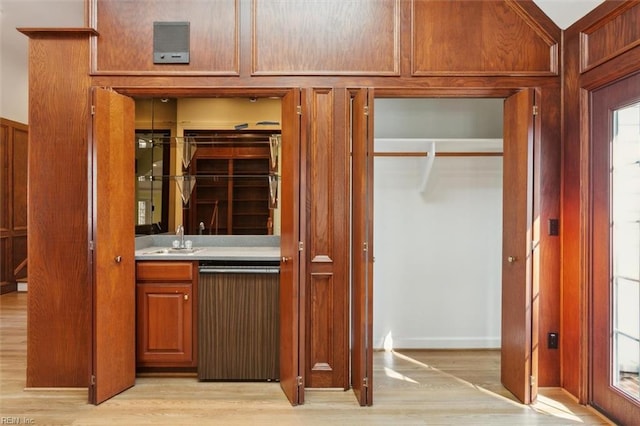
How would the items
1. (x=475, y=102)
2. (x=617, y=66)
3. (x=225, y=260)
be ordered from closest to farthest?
1. (x=617, y=66)
2. (x=225, y=260)
3. (x=475, y=102)

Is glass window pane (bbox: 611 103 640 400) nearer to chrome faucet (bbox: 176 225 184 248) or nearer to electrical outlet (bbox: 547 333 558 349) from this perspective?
electrical outlet (bbox: 547 333 558 349)

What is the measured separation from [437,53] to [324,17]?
796 millimetres

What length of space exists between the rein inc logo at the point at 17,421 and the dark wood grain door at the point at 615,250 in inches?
131

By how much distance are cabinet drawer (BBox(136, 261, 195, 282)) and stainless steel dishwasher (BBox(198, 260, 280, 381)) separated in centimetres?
24

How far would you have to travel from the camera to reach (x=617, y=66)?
7.97ft

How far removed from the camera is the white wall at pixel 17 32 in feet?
→ 14.0

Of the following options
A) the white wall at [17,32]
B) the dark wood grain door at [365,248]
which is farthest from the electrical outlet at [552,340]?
the white wall at [17,32]

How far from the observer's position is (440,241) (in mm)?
3783

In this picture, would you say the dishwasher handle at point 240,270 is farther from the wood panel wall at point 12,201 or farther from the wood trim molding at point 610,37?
the wood panel wall at point 12,201

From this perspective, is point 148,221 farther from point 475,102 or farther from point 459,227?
point 475,102

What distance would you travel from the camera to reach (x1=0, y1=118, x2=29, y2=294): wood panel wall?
6051 mm

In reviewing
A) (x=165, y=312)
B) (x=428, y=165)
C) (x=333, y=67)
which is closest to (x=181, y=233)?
(x=165, y=312)

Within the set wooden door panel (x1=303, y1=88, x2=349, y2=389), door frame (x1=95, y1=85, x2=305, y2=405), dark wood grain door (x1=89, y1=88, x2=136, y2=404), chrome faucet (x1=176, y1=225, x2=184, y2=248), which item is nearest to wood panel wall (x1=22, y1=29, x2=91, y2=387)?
dark wood grain door (x1=89, y1=88, x2=136, y2=404)

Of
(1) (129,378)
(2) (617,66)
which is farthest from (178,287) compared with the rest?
(2) (617,66)
